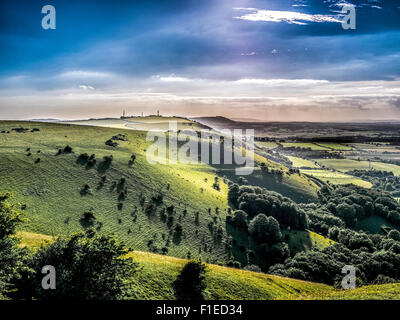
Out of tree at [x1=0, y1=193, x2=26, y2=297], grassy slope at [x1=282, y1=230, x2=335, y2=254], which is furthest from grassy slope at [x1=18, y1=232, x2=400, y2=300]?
grassy slope at [x1=282, y1=230, x2=335, y2=254]

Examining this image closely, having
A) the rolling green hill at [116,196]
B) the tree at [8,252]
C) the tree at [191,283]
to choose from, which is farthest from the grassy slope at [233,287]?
the rolling green hill at [116,196]

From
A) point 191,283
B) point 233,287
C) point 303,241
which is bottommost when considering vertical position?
point 303,241

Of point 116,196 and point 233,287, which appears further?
point 116,196

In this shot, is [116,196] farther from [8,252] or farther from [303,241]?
[303,241]

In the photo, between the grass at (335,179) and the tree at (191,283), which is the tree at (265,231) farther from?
the grass at (335,179)

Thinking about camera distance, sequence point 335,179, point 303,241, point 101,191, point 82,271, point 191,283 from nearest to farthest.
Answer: point 82,271 → point 191,283 → point 101,191 → point 303,241 → point 335,179

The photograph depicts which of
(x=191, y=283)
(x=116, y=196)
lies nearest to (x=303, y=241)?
(x=191, y=283)

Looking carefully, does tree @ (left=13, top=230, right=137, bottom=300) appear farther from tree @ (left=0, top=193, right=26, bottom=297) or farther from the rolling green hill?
the rolling green hill
